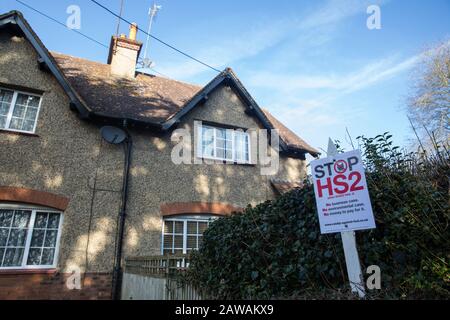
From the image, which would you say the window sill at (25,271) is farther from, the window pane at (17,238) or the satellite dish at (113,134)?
the satellite dish at (113,134)

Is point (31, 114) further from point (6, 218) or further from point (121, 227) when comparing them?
point (121, 227)

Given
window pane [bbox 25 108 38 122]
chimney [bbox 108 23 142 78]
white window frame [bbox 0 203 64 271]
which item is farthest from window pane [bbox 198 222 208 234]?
chimney [bbox 108 23 142 78]

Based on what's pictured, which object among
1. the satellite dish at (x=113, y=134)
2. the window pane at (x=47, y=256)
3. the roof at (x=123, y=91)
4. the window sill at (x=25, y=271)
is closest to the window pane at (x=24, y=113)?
the roof at (x=123, y=91)

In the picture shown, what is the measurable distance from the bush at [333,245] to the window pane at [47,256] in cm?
473

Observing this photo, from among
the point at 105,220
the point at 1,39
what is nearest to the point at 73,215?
the point at 105,220

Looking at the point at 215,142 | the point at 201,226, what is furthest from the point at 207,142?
the point at 201,226

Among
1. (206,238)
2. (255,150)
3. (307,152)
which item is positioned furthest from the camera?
(307,152)

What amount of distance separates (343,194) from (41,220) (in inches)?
290

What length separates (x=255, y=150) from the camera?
1071 centimetres

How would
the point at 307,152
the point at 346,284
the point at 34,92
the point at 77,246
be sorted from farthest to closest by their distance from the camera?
1. the point at 307,152
2. the point at 34,92
3. the point at 77,246
4. the point at 346,284
